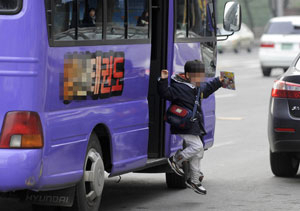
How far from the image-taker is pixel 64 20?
23.8ft

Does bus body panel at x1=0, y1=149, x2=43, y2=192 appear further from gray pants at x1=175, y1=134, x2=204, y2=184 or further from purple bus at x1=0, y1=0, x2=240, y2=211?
gray pants at x1=175, y1=134, x2=204, y2=184

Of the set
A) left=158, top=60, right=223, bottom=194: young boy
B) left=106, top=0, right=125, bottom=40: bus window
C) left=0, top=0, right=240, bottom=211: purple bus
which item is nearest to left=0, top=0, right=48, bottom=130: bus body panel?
left=0, top=0, right=240, bottom=211: purple bus

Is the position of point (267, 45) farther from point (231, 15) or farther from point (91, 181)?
point (91, 181)

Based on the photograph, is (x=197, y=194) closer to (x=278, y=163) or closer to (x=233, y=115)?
(x=278, y=163)

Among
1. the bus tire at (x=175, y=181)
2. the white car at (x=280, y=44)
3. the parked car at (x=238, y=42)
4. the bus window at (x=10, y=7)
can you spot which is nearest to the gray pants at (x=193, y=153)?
the bus tire at (x=175, y=181)

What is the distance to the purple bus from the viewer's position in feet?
22.3

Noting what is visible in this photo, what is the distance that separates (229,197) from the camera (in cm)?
947

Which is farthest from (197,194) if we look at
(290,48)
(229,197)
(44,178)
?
(290,48)

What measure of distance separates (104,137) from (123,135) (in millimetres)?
244

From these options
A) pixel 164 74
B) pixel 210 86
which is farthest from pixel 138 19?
pixel 210 86

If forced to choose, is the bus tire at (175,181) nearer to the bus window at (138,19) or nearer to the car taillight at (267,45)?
the bus window at (138,19)

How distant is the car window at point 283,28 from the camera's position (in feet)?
98.9

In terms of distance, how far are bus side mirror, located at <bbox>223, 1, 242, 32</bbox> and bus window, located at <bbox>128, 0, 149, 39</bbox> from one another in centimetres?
168

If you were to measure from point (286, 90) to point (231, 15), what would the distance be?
3.34 feet
